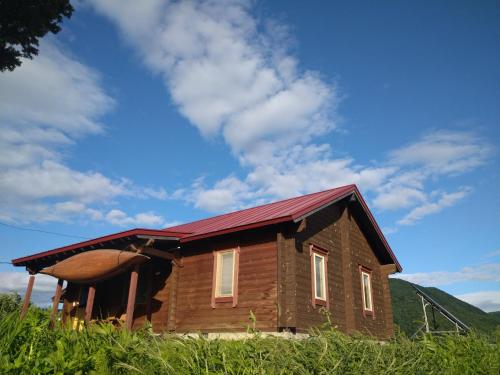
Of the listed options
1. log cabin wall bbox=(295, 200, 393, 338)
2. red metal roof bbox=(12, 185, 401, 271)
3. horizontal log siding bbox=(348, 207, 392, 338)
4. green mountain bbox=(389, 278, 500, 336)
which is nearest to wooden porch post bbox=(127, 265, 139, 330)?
red metal roof bbox=(12, 185, 401, 271)

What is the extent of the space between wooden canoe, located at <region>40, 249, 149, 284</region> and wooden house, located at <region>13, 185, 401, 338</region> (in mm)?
35

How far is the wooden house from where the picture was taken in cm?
1200

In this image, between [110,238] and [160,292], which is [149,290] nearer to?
[160,292]

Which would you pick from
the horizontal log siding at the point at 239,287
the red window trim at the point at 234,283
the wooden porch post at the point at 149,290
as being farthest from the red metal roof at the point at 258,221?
the wooden porch post at the point at 149,290

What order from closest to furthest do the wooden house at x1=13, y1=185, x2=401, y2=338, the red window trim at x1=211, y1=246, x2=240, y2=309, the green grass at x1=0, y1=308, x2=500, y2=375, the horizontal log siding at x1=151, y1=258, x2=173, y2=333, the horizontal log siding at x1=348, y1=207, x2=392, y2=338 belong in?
the green grass at x1=0, y1=308, x2=500, y2=375 → the wooden house at x1=13, y1=185, x2=401, y2=338 → the red window trim at x1=211, y1=246, x2=240, y2=309 → the horizontal log siding at x1=151, y1=258, x2=173, y2=333 → the horizontal log siding at x1=348, y1=207, x2=392, y2=338

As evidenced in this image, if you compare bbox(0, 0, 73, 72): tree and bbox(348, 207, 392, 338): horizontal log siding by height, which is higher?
bbox(0, 0, 73, 72): tree

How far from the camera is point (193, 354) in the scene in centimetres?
288

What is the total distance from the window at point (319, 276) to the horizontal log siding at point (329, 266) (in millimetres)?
204

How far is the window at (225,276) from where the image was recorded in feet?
42.3

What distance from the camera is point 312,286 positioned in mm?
12891

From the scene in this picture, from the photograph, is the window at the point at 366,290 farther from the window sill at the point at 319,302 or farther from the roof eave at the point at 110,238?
the roof eave at the point at 110,238

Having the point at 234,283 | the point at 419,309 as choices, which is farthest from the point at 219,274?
the point at 419,309

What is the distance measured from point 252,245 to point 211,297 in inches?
91.5

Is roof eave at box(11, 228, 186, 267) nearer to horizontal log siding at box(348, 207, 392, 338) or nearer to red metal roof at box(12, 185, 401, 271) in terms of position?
red metal roof at box(12, 185, 401, 271)
